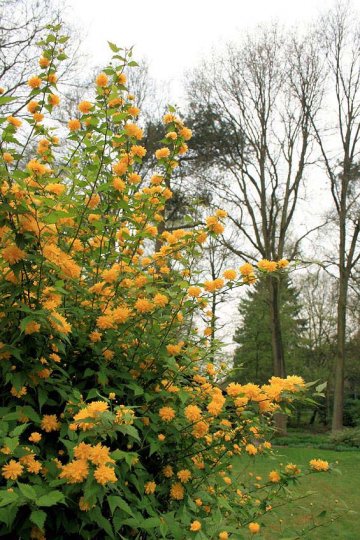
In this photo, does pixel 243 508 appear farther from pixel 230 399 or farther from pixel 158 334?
pixel 158 334

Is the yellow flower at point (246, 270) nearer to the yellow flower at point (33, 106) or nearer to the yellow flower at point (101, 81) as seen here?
the yellow flower at point (101, 81)

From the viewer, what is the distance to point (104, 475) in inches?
47.1

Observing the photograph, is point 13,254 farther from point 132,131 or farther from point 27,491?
point 132,131

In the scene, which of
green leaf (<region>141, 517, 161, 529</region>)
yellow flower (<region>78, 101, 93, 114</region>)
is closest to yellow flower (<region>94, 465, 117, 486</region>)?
green leaf (<region>141, 517, 161, 529</region>)

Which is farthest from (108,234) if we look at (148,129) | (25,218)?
(148,129)

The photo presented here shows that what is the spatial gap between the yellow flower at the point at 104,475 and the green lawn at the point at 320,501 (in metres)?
1.14

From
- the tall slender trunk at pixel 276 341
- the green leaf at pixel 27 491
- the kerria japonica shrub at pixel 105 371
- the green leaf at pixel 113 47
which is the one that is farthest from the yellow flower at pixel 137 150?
the tall slender trunk at pixel 276 341

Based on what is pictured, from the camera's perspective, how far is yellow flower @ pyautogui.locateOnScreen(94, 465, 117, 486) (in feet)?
3.92

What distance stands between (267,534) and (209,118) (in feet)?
43.1

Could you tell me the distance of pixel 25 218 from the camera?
1.50 m

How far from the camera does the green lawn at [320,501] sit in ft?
9.03

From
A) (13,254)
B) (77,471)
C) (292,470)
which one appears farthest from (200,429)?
(13,254)

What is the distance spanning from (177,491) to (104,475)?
872mm

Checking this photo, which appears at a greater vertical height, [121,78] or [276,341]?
[121,78]
